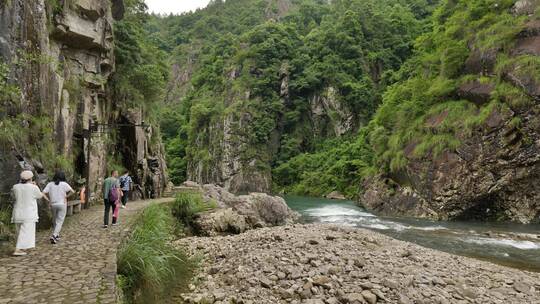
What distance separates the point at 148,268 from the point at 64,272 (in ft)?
4.73

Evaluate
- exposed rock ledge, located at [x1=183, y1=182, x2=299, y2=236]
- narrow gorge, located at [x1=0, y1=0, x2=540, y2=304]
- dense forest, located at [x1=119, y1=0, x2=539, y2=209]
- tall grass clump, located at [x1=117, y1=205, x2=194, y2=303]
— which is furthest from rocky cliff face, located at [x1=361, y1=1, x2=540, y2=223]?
tall grass clump, located at [x1=117, y1=205, x2=194, y2=303]

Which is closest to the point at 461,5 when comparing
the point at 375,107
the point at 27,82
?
the point at 375,107

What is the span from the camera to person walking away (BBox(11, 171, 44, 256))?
302 inches

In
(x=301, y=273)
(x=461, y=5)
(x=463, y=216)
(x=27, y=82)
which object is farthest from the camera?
(x=461, y=5)

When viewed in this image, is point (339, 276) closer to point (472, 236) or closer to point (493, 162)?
point (472, 236)

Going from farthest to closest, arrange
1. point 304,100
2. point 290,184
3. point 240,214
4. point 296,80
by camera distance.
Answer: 1. point 304,100
2. point 296,80
3. point 290,184
4. point 240,214

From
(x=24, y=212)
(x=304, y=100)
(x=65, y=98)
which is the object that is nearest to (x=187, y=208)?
(x=65, y=98)

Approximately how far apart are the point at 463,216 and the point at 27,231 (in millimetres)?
23729

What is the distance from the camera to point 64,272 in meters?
6.52

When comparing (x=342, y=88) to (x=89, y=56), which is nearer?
(x=89, y=56)

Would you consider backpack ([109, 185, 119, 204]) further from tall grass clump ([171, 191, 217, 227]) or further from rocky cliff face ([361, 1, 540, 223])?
rocky cliff face ([361, 1, 540, 223])

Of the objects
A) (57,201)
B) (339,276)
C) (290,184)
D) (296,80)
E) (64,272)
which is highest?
(296,80)

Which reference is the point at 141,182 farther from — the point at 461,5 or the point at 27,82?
the point at 461,5

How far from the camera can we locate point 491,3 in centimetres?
2795
